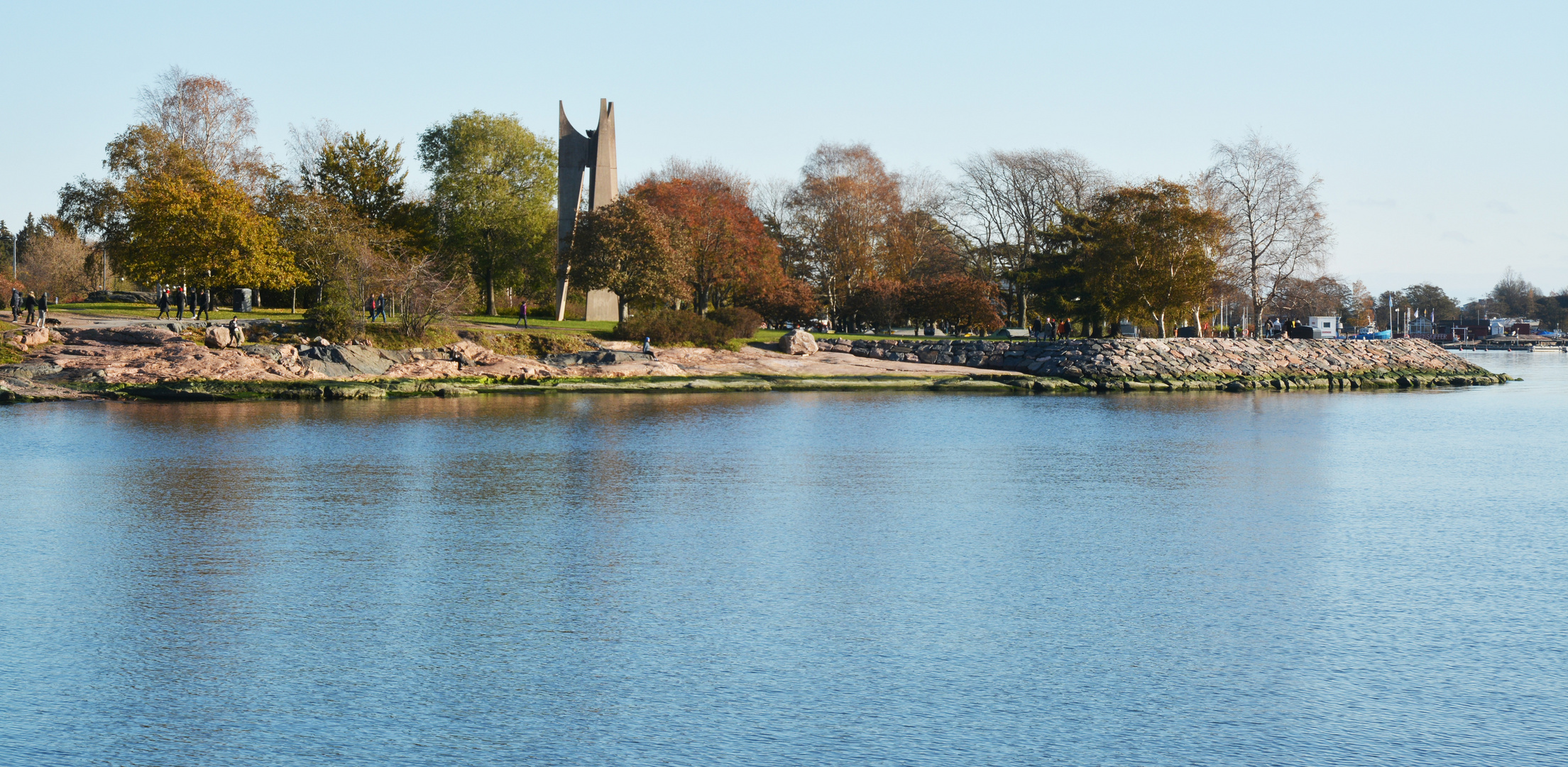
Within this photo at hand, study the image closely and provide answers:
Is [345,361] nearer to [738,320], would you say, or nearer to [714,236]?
[738,320]

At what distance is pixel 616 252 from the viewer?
185 ft

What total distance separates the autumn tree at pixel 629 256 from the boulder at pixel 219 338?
1841 centimetres

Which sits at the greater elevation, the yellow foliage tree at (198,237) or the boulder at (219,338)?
the yellow foliage tree at (198,237)

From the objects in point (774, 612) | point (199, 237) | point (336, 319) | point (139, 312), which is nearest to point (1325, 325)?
point (336, 319)

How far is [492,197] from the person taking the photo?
6919 cm

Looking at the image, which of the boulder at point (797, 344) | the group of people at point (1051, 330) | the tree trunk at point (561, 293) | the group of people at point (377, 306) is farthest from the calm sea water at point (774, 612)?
the group of people at point (1051, 330)

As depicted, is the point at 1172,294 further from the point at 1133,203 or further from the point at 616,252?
the point at 616,252

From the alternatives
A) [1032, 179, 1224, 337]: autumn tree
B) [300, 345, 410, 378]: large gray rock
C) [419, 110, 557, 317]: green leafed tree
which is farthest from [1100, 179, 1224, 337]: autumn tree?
[300, 345, 410, 378]: large gray rock

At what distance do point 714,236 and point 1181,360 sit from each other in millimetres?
26851

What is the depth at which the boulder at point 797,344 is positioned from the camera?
56094 millimetres

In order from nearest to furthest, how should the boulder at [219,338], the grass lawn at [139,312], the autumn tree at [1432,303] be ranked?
the boulder at [219,338] < the grass lawn at [139,312] < the autumn tree at [1432,303]

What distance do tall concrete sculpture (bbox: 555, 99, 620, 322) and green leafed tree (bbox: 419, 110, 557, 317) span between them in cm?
525

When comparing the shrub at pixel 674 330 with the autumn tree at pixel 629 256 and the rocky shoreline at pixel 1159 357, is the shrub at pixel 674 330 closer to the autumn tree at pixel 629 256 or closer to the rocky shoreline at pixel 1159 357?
the autumn tree at pixel 629 256

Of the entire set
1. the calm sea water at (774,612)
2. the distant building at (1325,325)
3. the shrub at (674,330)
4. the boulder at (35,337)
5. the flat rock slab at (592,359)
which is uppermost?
the distant building at (1325,325)
